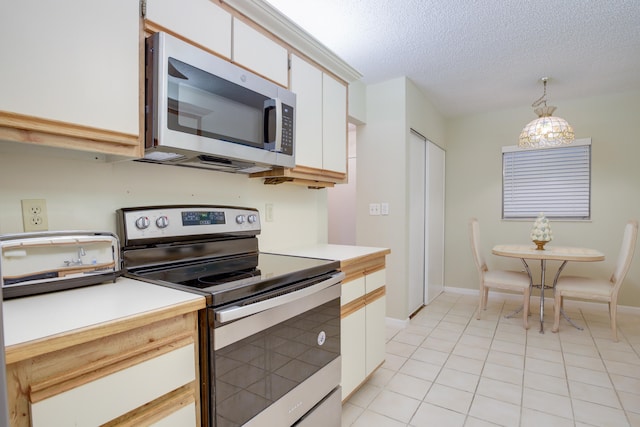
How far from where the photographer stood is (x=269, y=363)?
46.9 inches

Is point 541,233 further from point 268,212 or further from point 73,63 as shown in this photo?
point 73,63

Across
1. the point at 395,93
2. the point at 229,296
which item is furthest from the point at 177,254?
the point at 395,93

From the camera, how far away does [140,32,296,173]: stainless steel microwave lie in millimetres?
1160

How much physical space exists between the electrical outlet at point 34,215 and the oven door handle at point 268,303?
724mm

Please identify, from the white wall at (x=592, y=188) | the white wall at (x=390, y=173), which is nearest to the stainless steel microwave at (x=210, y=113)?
the white wall at (x=390, y=173)

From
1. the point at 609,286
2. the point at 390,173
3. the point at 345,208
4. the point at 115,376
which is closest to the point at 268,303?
the point at 115,376

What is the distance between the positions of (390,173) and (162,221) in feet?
7.72

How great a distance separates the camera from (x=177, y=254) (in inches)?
56.6

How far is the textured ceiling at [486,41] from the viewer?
6.72 feet

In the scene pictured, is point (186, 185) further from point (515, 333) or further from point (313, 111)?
point (515, 333)

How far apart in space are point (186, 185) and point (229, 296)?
787mm

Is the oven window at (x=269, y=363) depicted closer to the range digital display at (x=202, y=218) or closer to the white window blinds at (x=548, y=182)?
the range digital display at (x=202, y=218)

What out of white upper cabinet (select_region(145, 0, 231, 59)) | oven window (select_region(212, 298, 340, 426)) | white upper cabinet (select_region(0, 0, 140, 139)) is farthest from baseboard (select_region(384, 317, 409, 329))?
white upper cabinet (select_region(0, 0, 140, 139))

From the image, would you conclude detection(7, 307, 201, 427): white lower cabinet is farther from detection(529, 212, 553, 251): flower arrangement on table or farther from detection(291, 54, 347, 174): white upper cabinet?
detection(529, 212, 553, 251): flower arrangement on table
